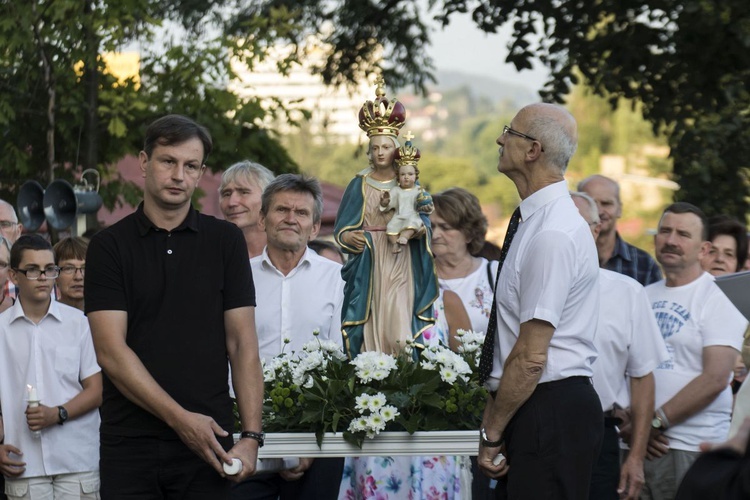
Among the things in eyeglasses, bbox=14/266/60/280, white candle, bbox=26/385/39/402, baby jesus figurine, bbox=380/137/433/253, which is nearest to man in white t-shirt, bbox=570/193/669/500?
baby jesus figurine, bbox=380/137/433/253

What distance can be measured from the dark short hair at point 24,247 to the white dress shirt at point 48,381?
0.90 ft

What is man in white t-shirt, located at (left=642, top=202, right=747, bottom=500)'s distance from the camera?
6629 millimetres

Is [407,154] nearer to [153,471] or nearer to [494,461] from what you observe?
[494,461]

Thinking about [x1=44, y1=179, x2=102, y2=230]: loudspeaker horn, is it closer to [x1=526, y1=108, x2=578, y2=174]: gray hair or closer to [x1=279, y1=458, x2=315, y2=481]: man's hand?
[x1=279, y1=458, x2=315, y2=481]: man's hand

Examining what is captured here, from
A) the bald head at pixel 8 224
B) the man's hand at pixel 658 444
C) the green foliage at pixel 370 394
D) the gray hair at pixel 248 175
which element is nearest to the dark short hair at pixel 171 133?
the green foliage at pixel 370 394

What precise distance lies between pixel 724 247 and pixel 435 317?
9.36 feet

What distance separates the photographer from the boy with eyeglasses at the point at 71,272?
24.0 ft

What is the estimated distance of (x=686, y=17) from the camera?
13.1m

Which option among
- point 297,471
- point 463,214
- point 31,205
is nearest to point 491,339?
point 297,471

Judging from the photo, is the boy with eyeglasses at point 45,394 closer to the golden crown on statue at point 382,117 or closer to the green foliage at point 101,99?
the golden crown on statue at point 382,117

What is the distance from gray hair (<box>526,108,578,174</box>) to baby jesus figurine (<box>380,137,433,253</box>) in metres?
1.28

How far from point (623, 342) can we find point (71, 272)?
3140 millimetres

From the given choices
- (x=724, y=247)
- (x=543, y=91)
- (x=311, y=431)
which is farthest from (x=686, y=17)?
(x=311, y=431)

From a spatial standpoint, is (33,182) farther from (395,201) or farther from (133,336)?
(133,336)
